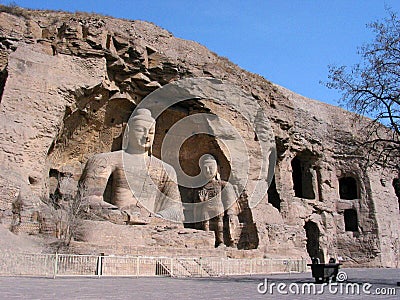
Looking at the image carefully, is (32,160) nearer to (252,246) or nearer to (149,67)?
(149,67)

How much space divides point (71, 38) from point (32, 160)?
179 inches

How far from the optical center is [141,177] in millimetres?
17859

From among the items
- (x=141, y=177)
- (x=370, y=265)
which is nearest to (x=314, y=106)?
(x=370, y=265)

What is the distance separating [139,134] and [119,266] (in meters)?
7.34

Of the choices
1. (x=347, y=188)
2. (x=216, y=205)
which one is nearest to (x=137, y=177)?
(x=216, y=205)

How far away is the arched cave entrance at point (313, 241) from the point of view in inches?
890

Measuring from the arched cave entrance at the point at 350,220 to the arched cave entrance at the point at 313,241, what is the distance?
282 centimetres

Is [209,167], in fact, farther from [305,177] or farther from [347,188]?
[347,188]

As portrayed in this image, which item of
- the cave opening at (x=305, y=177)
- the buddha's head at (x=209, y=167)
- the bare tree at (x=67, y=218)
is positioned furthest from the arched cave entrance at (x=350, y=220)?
the bare tree at (x=67, y=218)

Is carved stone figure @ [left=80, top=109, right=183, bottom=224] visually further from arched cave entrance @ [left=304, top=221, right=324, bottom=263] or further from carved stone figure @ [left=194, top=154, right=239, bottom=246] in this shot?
arched cave entrance @ [left=304, top=221, right=324, bottom=263]

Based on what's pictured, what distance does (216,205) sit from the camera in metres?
18.7

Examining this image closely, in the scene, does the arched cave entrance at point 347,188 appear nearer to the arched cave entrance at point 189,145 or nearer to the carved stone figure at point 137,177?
the arched cave entrance at point 189,145

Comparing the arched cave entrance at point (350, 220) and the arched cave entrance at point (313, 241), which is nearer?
the arched cave entrance at point (313, 241)

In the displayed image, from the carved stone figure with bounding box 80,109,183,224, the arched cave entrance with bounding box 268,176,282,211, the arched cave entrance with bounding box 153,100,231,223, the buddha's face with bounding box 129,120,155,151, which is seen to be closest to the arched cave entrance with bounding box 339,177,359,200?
the arched cave entrance with bounding box 268,176,282,211
